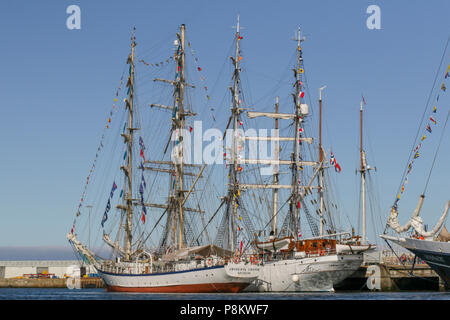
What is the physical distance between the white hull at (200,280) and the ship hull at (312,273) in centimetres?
577

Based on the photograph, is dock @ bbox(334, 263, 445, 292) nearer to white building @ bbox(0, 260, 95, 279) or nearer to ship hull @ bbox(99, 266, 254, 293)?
ship hull @ bbox(99, 266, 254, 293)

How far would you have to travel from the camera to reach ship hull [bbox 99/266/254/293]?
71.0 meters

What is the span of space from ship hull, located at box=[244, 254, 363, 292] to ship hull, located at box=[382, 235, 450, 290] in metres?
9.10

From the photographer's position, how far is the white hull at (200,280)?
70.8 meters

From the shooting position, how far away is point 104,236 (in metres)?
91.5

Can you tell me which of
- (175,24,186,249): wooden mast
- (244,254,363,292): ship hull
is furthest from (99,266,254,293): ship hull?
(175,24,186,249): wooden mast

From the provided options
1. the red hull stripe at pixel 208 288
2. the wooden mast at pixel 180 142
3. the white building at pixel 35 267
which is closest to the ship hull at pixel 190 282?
the red hull stripe at pixel 208 288

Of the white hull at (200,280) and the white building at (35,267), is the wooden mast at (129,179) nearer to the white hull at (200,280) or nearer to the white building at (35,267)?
the white hull at (200,280)

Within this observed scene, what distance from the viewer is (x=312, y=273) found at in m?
73.8

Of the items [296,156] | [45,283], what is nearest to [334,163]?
[296,156]

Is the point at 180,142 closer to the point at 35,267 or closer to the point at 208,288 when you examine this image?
the point at 208,288
